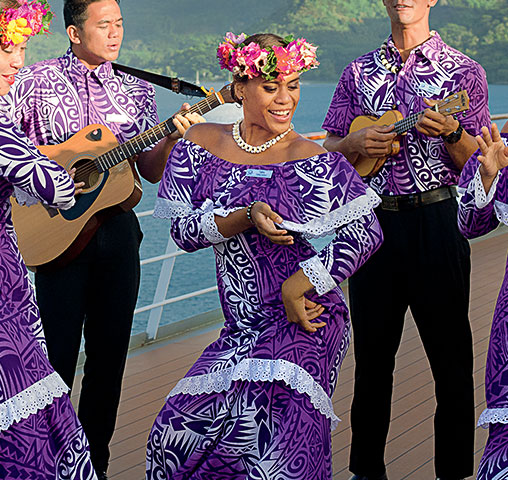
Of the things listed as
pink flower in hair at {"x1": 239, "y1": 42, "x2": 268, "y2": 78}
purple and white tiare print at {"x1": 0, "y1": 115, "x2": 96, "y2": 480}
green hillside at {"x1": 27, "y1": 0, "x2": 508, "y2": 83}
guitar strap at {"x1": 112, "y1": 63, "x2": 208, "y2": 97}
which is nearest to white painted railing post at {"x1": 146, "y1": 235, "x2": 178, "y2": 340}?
guitar strap at {"x1": 112, "y1": 63, "x2": 208, "y2": 97}

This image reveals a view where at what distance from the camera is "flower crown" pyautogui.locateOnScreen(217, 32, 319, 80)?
2270mm

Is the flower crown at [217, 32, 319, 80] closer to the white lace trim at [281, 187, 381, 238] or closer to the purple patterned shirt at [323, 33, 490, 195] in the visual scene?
the white lace trim at [281, 187, 381, 238]

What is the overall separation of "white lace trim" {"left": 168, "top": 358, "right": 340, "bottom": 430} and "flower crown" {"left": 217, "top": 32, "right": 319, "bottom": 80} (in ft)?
2.59

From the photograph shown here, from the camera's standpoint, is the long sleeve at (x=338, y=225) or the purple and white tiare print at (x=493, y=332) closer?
the purple and white tiare print at (x=493, y=332)

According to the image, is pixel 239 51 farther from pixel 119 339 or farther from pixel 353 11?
pixel 353 11

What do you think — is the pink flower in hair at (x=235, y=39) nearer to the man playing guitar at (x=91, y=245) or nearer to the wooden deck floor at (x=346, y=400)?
the man playing guitar at (x=91, y=245)

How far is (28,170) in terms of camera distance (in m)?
1.85

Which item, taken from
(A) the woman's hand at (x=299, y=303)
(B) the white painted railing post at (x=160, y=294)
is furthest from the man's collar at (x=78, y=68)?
(B) the white painted railing post at (x=160, y=294)

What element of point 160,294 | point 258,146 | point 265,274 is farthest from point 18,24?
point 160,294

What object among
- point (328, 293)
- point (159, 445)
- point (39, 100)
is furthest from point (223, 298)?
point (39, 100)

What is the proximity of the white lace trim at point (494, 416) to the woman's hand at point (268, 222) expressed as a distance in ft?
2.19

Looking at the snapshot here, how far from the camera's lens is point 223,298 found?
2.38 meters

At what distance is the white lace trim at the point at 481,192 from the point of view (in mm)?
2021

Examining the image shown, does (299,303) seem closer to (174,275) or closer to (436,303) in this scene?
(436,303)
